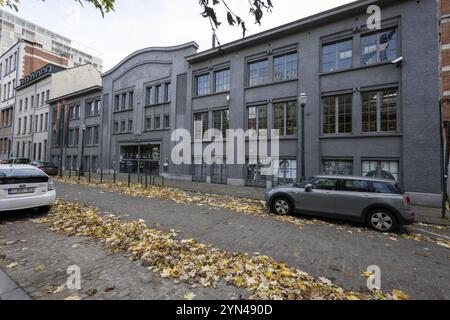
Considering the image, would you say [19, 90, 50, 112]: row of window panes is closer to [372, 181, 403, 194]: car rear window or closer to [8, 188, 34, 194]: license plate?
[8, 188, 34, 194]: license plate

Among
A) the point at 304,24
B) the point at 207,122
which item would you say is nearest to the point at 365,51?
the point at 304,24

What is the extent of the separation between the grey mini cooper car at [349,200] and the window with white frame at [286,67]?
9.52 meters

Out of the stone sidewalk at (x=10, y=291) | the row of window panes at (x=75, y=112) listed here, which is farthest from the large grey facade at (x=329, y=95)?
the row of window panes at (x=75, y=112)

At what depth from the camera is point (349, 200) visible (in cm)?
688

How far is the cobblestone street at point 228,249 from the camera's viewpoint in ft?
10.5

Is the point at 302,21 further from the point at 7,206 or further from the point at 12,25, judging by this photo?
the point at 12,25

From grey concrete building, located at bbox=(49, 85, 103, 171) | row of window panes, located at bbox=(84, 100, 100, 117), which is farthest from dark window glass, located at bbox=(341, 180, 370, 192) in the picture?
row of window panes, located at bbox=(84, 100, 100, 117)

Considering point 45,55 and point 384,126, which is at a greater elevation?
point 45,55

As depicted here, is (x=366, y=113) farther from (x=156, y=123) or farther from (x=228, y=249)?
(x=156, y=123)

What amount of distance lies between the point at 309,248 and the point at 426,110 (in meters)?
10.7

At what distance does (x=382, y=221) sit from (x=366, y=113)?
8041mm
